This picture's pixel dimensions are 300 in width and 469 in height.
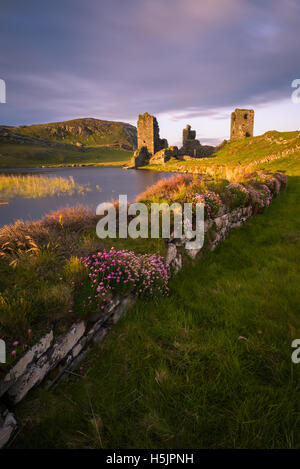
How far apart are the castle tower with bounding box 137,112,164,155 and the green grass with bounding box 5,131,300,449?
75936mm

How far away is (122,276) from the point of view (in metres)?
3.74

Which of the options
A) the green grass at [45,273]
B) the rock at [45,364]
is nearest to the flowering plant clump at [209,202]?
the green grass at [45,273]

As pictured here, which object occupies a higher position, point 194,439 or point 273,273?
point 273,273

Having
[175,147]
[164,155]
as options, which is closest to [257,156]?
[164,155]

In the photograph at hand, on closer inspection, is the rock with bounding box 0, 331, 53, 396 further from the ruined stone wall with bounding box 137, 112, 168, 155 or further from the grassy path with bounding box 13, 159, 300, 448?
the ruined stone wall with bounding box 137, 112, 168, 155

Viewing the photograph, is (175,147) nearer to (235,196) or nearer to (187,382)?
(235,196)

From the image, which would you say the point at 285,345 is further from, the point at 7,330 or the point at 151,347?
the point at 7,330

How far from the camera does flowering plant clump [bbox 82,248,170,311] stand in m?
3.29

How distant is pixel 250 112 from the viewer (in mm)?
74875

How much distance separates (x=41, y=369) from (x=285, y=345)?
11.6 ft

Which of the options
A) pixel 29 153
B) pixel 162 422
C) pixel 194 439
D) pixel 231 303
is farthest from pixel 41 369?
pixel 29 153

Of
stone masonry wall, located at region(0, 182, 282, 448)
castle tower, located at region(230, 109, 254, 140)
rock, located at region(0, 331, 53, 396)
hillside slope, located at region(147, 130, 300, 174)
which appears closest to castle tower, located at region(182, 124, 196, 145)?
hillside slope, located at region(147, 130, 300, 174)

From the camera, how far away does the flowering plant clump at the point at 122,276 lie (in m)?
3.29

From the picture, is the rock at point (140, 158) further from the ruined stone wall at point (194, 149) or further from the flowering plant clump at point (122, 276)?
the flowering plant clump at point (122, 276)
